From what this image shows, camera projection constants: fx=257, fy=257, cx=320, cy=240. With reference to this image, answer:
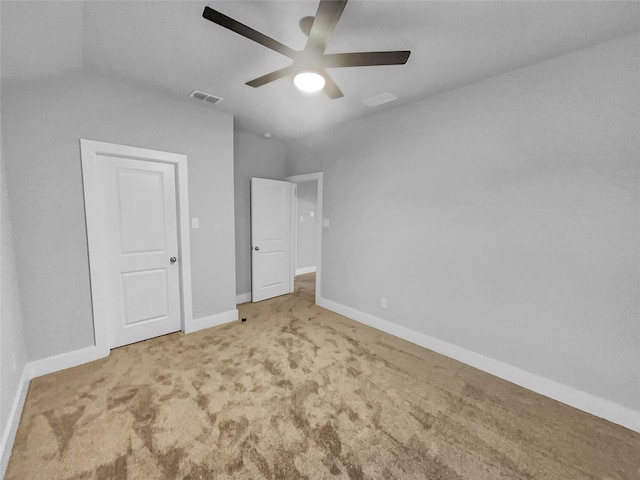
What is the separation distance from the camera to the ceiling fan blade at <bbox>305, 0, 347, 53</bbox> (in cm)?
122

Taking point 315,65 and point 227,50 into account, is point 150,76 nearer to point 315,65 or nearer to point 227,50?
point 227,50

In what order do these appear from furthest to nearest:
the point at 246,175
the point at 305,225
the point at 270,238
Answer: the point at 305,225 → the point at 270,238 → the point at 246,175

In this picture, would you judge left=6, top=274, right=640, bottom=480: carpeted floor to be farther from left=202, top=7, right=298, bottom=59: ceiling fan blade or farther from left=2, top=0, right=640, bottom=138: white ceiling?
left=2, top=0, right=640, bottom=138: white ceiling

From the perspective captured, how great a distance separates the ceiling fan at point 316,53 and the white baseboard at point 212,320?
2.67 m

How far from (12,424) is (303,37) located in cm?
317

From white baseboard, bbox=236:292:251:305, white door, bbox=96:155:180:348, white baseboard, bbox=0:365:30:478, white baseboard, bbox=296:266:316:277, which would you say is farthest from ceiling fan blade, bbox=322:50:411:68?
white baseboard, bbox=296:266:316:277

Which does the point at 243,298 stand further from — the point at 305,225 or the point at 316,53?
the point at 316,53

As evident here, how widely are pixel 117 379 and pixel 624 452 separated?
370cm

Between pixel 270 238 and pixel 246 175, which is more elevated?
pixel 246 175

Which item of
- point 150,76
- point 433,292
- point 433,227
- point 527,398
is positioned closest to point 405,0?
point 433,227

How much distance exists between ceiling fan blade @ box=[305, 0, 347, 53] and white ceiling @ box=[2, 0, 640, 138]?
9.3 inches

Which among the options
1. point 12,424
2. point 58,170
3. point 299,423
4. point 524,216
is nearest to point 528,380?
point 524,216

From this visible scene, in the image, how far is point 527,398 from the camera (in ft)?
6.78

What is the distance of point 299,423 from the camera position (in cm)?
175
